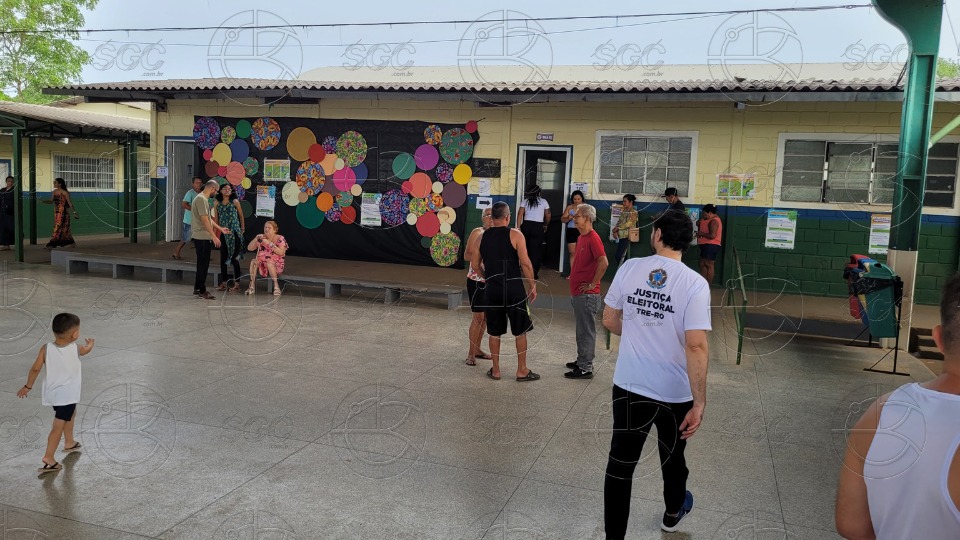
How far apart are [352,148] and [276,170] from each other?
162cm

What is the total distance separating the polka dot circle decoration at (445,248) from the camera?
12961mm

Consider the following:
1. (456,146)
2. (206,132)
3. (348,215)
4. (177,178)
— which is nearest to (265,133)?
(206,132)

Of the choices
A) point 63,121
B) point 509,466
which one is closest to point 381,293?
point 509,466

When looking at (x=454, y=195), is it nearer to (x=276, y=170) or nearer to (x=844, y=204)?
(x=276, y=170)

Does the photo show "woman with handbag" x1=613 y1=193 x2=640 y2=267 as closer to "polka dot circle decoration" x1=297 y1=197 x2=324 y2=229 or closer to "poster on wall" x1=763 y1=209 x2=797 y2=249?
"poster on wall" x1=763 y1=209 x2=797 y2=249

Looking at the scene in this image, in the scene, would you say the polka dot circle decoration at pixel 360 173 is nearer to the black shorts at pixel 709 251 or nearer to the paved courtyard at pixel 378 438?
the paved courtyard at pixel 378 438

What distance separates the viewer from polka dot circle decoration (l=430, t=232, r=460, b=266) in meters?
13.0

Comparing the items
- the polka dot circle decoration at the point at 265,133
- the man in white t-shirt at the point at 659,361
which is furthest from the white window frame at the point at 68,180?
the man in white t-shirt at the point at 659,361

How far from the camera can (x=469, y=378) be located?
6691 mm

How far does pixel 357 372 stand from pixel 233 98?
29.2 feet

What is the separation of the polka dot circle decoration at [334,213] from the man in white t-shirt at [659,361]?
1065cm

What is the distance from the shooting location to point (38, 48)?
81.9ft

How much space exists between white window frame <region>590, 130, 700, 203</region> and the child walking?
29.8ft

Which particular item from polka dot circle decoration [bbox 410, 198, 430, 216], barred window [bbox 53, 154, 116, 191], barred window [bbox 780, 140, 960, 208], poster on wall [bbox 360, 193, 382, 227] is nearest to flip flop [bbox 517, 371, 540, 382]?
barred window [bbox 780, 140, 960, 208]
